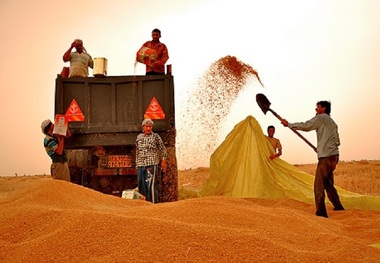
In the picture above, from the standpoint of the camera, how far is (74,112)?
8.48m

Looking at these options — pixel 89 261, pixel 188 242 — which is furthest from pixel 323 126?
pixel 89 261

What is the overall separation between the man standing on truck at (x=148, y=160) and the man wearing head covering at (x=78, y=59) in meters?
2.38

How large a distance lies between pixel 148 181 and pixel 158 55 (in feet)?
9.09

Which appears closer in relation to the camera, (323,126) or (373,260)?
(373,260)

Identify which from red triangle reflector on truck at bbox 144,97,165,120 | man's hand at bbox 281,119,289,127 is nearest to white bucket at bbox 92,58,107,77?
red triangle reflector on truck at bbox 144,97,165,120

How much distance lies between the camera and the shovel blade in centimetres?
848

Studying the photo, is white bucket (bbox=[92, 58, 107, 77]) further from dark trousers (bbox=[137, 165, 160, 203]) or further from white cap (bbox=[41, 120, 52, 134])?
dark trousers (bbox=[137, 165, 160, 203])

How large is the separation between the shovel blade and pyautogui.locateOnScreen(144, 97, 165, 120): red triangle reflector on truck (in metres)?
1.83

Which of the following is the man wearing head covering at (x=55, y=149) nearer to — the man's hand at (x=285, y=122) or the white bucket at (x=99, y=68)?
the white bucket at (x=99, y=68)

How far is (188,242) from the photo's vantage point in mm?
3252

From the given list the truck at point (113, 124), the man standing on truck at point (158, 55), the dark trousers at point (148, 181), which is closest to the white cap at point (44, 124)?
the truck at point (113, 124)

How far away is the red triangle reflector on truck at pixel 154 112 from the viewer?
27.4ft

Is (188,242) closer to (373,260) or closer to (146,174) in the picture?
(373,260)

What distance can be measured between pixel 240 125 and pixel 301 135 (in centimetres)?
176
